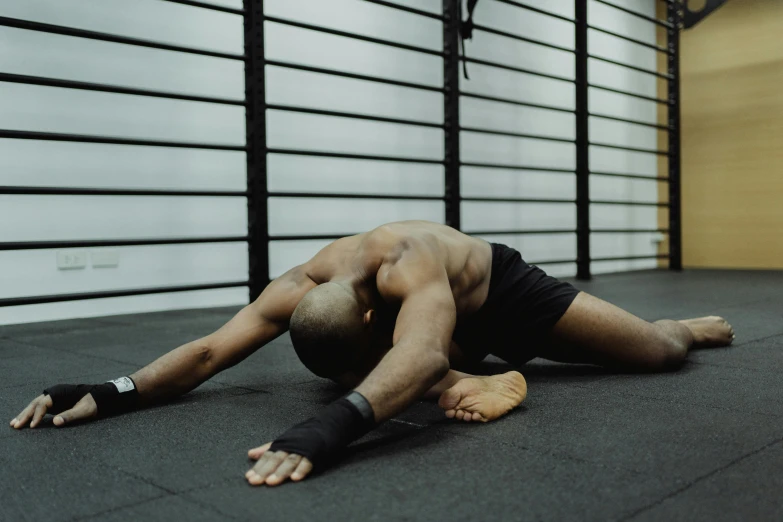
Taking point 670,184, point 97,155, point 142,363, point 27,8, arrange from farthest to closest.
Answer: point 670,184
point 97,155
point 27,8
point 142,363

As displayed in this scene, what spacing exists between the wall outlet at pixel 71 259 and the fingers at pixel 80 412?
2215 mm

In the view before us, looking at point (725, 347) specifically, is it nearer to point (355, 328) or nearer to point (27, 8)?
point (355, 328)

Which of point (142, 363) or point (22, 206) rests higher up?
point (22, 206)

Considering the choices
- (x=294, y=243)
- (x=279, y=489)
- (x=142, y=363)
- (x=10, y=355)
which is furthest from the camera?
(x=294, y=243)

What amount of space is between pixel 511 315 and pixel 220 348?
83 centimetres

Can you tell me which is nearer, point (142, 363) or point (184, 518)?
point (184, 518)

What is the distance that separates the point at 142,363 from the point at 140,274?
5.18 feet

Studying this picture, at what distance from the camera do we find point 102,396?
1.77 meters

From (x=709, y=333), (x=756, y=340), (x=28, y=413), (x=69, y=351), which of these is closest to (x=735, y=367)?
(x=709, y=333)

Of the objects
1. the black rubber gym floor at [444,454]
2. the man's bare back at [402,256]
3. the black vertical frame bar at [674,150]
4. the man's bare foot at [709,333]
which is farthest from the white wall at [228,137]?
the man's bare foot at [709,333]

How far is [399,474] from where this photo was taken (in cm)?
133

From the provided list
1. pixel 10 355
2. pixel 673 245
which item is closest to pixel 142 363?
pixel 10 355

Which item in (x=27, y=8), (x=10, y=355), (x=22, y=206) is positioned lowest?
(x=10, y=355)

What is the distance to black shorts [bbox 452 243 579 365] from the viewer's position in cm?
212
